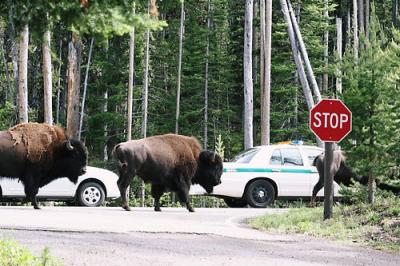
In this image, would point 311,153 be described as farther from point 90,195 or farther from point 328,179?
point 328,179

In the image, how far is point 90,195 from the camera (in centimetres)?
2127

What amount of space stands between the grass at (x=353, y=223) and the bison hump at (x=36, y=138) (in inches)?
218

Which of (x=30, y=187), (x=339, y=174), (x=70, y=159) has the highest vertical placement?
(x=70, y=159)

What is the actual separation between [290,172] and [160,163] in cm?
494

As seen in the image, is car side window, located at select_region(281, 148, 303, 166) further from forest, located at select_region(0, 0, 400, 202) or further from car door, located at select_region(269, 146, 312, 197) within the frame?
forest, located at select_region(0, 0, 400, 202)

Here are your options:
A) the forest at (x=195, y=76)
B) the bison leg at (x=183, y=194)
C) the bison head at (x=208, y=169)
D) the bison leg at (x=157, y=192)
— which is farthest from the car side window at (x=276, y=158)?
the forest at (x=195, y=76)

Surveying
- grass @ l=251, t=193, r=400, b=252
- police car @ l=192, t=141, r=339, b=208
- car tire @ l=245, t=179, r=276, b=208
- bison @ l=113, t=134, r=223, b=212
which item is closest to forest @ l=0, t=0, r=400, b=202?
police car @ l=192, t=141, r=339, b=208

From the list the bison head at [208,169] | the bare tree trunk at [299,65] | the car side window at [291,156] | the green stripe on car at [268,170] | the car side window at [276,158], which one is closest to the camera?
the bison head at [208,169]

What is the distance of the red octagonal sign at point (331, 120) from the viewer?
47.5ft

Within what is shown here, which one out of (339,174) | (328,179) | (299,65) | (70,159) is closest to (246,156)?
(339,174)

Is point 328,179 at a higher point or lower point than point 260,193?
higher

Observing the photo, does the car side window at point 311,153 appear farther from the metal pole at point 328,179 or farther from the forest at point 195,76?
the forest at point 195,76

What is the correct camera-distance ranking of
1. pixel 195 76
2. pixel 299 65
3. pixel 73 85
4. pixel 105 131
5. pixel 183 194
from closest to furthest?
pixel 183 194 < pixel 299 65 < pixel 73 85 < pixel 105 131 < pixel 195 76

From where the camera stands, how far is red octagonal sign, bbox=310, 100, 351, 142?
14469 millimetres
